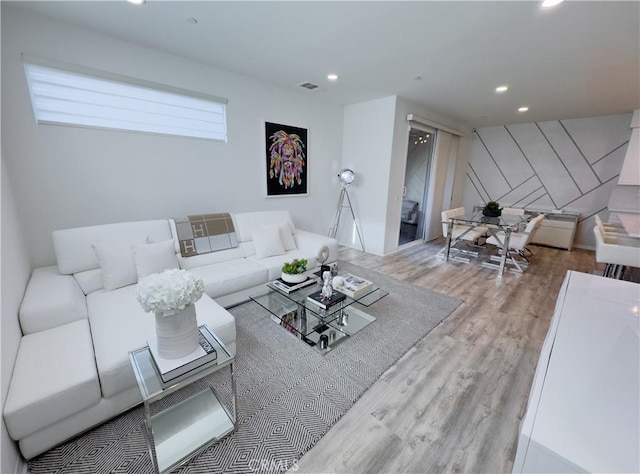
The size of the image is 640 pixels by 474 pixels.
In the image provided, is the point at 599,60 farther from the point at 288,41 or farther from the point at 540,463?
the point at 540,463

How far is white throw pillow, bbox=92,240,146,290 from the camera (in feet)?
7.06

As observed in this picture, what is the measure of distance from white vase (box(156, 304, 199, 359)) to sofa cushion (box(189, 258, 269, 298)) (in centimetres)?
106

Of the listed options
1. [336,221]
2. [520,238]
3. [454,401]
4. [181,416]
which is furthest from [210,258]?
[520,238]

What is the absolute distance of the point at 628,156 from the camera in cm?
434

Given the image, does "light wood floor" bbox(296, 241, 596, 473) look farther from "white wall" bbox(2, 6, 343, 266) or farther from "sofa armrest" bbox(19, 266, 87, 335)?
"white wall" bbox(2, 6, 343, 266)

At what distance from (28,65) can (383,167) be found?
13.3ft

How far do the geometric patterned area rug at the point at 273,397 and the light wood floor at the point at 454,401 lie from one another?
103 millimetres

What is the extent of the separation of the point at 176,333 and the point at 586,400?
1628mm

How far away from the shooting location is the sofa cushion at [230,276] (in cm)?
241

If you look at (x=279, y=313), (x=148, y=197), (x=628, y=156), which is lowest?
(x=279, y=313)

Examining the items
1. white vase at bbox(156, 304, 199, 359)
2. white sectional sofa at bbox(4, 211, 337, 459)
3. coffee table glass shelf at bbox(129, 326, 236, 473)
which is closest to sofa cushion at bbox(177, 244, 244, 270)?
white sectional sofa at bbox(4, 211, 337, 459)

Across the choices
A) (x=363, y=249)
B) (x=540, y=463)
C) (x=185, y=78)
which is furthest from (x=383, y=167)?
(x=540, y=463)

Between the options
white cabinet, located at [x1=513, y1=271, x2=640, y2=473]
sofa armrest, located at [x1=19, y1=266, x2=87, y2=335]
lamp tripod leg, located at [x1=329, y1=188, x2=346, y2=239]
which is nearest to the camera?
white cabinet, located at [x1=513, y1=271, x2=640, y2=473]

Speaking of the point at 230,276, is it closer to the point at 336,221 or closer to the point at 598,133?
the point at 336,221
